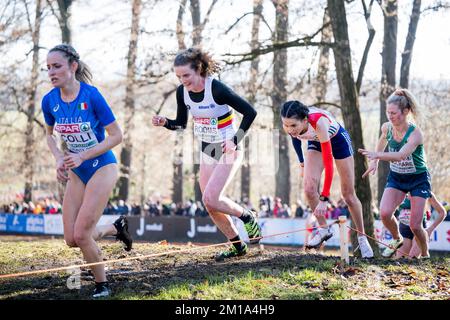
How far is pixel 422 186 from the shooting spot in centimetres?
905

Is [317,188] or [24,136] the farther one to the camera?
[24,136]

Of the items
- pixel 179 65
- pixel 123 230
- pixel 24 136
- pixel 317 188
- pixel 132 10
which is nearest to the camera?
pixel 179 65

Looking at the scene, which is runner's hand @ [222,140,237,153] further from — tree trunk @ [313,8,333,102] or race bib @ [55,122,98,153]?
tree trunk @ [313,8,333,102]

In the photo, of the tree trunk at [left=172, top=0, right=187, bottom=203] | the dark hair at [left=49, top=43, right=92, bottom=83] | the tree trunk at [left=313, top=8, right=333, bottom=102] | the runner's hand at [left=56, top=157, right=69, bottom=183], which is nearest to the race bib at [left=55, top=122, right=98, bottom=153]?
the runner's hand at [left=56, top=157, right=69, bottom=183]

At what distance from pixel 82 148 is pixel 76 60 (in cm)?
94

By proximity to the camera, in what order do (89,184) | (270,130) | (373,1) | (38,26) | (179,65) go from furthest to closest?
(38,26) → (270,130) → (373,1) → (179,65) → (89,184)

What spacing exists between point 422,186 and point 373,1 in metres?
6.92

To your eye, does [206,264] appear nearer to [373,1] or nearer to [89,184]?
[89,184]

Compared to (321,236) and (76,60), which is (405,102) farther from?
(76,60)

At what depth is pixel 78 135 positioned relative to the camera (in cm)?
640

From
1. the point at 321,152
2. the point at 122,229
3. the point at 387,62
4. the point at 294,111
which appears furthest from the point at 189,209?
the point at 294,111

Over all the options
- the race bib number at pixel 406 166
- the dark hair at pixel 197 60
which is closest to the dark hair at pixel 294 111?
the dark hair at pixel 197 60

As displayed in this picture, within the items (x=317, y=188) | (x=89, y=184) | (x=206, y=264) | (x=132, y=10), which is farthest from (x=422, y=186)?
(x=132, y=10)

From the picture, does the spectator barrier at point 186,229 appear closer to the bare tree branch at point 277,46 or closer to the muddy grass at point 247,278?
the bare tree branch at point 277,46
